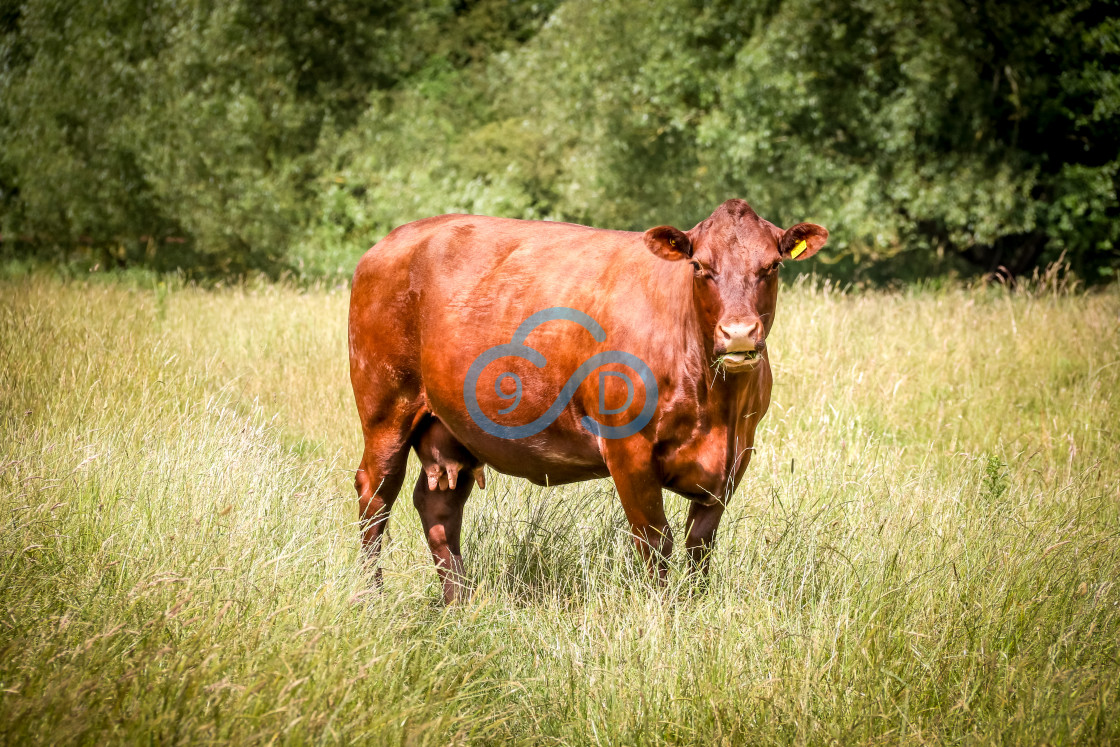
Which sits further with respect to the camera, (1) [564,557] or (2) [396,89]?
(2) [396,89]

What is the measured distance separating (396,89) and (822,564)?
19.6 m

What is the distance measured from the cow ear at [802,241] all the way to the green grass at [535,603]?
110 cm

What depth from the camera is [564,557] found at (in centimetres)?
397

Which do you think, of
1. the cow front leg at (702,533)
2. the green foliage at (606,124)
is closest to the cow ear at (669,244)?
the cow front leg at (702,533)

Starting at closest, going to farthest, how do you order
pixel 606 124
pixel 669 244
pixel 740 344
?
1. pixel 740 344
2. pixel 669 244
3. pixel 606 124

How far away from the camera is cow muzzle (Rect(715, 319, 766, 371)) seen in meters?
2.88

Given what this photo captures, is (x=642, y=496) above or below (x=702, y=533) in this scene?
above

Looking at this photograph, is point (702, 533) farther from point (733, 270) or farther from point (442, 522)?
point (442, 522)

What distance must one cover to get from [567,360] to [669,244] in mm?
653

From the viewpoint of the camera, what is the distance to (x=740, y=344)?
2875 millimetres

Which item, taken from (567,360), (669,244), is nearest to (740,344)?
(669,244)

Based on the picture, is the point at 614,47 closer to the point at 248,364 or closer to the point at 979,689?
the point at 248,364

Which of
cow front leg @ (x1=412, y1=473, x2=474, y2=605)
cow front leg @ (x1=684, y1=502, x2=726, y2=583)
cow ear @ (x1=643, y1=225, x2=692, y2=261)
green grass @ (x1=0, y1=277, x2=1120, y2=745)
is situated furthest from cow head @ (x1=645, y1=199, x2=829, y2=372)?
cow front leg @ (x1=412, y1=473, x2=474, y2=605)

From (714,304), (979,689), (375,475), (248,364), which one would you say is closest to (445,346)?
(375,475)
